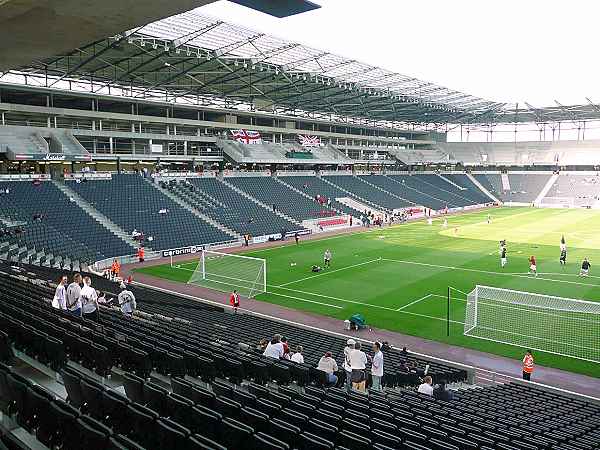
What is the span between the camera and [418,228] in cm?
6050

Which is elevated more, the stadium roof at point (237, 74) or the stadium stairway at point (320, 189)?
the stadium roof at point (237, 74)

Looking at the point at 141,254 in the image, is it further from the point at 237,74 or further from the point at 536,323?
the point at 536,323

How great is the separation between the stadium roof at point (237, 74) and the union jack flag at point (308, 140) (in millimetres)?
4426

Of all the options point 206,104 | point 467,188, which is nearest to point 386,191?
point 467,188

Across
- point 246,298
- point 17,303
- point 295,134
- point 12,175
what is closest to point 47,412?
point 17,303

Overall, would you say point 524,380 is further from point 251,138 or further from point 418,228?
point 251,138

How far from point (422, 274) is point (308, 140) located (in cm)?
4430

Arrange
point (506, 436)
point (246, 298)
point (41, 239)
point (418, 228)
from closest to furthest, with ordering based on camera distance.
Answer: point (506, 436)
point (246, 298)
point (41, 239)
point (418, 228)

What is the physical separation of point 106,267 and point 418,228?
3720cm

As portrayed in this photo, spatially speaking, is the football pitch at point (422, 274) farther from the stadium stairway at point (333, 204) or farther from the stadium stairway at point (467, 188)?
the stadium stairway at point (467, 188)

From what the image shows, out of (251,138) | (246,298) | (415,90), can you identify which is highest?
(415,90)

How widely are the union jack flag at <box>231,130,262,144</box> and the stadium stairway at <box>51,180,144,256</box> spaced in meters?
24.9

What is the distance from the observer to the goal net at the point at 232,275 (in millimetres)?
31422

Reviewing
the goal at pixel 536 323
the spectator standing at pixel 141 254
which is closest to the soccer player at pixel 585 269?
the goal at pixel 536 323
